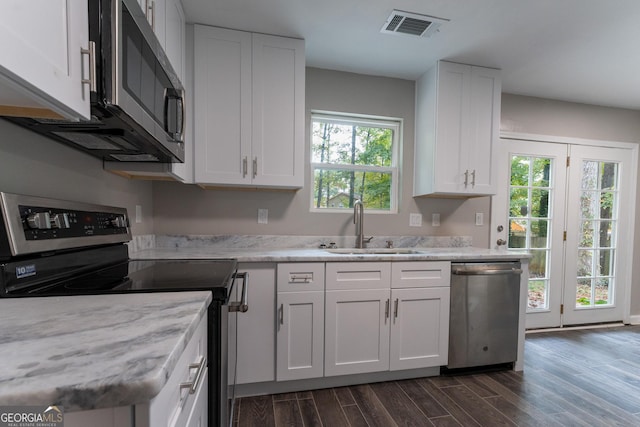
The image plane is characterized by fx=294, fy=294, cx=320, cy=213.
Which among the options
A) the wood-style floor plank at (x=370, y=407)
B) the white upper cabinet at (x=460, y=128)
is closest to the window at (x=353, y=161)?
the white upper cabinet at (x=460, y=128)

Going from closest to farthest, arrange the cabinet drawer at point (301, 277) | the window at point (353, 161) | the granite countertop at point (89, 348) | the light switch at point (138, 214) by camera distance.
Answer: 1. the granite countertop at point (89, 348)
2. the cabinet drawer at point (301, 277)
3. the light switch at point (138, 214)
4. the window at point (353, 161)

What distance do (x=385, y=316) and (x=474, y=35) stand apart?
6.62ft

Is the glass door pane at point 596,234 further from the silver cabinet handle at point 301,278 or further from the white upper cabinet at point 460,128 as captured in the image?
the silver cabinet handle at point 301,278

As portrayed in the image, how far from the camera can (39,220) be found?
2.99 feet

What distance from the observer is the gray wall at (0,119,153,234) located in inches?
37.4

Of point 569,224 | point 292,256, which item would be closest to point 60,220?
point 292,256

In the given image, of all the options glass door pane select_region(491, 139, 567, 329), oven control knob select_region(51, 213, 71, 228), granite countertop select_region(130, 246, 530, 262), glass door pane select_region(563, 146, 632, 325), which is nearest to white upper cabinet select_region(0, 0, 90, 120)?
oven control knob select_region(51, 213, 71, 228)

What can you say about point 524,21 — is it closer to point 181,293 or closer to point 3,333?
point 181,293

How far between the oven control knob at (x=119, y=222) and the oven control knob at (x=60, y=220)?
1.06 feet

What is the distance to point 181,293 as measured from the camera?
2.93 ft

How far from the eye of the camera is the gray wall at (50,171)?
3.12ft

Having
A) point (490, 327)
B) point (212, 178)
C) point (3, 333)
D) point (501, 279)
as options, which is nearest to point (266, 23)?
point (212, 178)

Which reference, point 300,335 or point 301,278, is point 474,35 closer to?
point 301,278

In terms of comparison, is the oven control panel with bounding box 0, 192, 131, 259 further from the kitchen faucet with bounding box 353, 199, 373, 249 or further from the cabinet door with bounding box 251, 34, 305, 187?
the kitchen faucet with bounding box 353, 199, 373, 249
